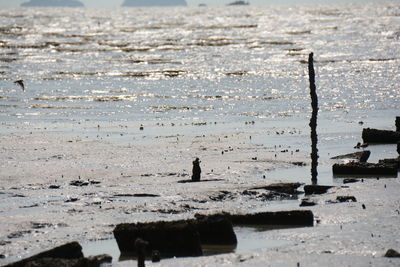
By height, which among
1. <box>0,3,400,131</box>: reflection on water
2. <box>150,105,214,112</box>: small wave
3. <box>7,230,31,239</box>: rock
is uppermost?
<box>0,3,400,131</box>: reflection on water

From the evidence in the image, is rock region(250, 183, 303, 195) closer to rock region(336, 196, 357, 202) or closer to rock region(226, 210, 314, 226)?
rock region(336, 196, 357, 202)

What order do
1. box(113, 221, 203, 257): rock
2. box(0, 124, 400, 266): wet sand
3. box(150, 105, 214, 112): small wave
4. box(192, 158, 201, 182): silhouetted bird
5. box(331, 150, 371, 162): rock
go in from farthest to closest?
box(150, 105, 214, 112): small wave < box(331, 150, 371, 162): rock < box(192, 158, 201, 182): silhouetted bird < box(0, 124, 400, 266): wet sand < box(113, 221, 203, 257): rock

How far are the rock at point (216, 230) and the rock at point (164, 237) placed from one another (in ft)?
1.48

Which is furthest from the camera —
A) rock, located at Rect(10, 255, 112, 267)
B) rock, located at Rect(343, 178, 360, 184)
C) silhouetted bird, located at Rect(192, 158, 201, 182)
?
silhouetted bird, located at Rect(192, 158, 201, 182)

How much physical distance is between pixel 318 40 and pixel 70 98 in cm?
6038

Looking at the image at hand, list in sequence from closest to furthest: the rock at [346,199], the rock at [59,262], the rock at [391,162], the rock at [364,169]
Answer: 1. the rock at [59,262]
2. the rock at [346,199]
3. the rock at [364,169]
4. the rock at [391,162]

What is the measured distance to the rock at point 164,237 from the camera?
17953 millimetres

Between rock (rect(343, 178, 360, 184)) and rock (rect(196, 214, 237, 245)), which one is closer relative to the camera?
rock (rect(196, 214, 237, 245))

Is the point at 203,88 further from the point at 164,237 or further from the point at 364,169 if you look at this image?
the point at 164,237

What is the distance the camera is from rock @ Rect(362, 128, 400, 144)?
109ft

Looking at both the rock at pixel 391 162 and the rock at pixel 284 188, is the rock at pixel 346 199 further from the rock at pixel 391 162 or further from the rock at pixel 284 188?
the rock at pixel 391 162

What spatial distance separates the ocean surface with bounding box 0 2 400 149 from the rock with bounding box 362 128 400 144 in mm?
2255

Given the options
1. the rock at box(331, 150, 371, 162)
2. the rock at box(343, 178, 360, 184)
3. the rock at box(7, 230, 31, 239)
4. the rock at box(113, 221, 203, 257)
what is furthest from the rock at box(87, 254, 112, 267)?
the rock at box(331, 150, 371, 162)

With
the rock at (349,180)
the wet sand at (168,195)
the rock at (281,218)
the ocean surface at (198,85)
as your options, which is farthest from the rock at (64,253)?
the ocean surface at (198,85)
